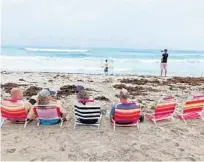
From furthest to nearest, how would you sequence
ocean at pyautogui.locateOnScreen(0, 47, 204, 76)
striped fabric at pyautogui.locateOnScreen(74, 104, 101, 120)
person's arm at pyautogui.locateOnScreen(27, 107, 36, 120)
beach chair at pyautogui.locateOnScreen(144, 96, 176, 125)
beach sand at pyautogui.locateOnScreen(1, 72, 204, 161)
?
ocean at pyautogui.locateOnScreen(0, 47, 204, 76) < beach chair at pyautogui.locateOnScreen(144, 96, 176, 125) < person's arm at pyautogui.locateOnScreen(27, 107, 36, 120) < striped fabric at pyautogui.locateOnScreen(74, 104, 101, 120) < beach sand at pyautogui.locateOnScreen(1, 72, 204, 161)

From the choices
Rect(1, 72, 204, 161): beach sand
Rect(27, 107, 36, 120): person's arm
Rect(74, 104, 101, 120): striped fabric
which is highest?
Rect(74, 104, 101, 120): striped fabric

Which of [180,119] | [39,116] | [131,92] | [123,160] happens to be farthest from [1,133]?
[131,92]

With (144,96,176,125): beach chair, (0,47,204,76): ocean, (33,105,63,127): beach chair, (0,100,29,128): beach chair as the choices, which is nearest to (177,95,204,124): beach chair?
(144,96,176,125): beach chair

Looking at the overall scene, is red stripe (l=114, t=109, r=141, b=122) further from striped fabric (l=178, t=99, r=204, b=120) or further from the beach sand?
striped fabric (l=178, t=99, r=204, b=120)

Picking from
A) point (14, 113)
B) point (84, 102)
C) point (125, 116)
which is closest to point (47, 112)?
point (14, 113)

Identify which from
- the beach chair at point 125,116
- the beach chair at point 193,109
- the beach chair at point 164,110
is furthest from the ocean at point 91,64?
the beach chair at point 125,116

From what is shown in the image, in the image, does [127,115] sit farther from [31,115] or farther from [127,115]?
[31,115]

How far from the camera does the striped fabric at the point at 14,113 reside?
6.64 m

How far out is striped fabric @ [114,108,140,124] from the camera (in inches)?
257

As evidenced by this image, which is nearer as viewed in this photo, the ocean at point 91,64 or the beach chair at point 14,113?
the beach chair at point 14,113

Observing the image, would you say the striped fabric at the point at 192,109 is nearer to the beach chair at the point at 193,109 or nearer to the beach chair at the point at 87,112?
the beach chair at the point at 193,109

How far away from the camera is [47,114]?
6715 millimetres

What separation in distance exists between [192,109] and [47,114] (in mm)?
3726

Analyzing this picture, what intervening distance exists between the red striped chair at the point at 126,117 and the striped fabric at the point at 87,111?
1.39ft
